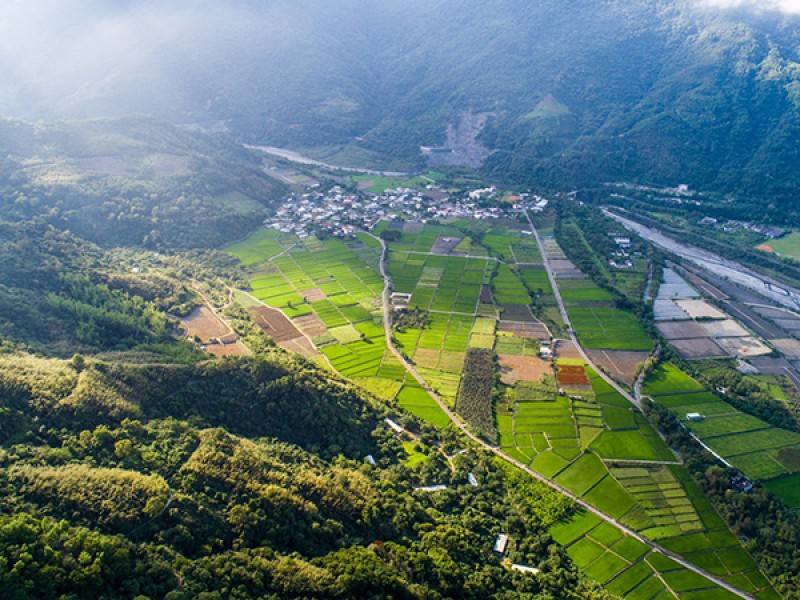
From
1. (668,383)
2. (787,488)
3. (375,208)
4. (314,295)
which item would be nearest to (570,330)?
(668,383)

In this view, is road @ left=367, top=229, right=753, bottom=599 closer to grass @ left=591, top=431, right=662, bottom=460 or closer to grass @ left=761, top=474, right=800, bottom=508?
grass @ left=591, top=431, right=662, bottom=460

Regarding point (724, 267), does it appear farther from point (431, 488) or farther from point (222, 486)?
point (222, 486)

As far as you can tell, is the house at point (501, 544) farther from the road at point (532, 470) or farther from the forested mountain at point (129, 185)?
the forested mountain at point (129, 185)

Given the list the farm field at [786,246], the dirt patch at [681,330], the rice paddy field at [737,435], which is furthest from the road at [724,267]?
the rice paddy field at [737,435]

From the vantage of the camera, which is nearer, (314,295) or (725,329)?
(725,329)

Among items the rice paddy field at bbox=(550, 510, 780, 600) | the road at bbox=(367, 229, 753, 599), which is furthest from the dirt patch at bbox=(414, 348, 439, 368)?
the rice paddy field at bbox=(550, 510, 780, 600)

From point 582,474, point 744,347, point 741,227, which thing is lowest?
point 741,227
